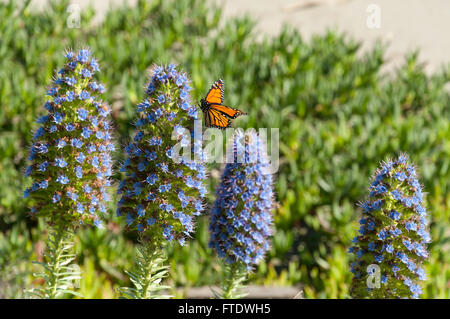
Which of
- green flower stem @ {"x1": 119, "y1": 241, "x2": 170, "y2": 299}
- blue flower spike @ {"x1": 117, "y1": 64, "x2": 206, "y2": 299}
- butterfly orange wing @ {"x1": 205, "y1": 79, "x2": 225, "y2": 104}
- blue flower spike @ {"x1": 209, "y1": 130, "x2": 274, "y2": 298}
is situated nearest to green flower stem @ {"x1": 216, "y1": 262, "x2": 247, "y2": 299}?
blue flower spike @ {"x1": 209, "y1": 130, "x2": 274, "y2": 298}

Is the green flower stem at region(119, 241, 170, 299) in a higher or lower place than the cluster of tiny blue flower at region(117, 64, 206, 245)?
lower

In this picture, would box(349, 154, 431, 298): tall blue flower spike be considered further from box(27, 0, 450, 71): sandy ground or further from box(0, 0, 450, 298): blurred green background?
box(27, 0, 450, 71): sandy ground

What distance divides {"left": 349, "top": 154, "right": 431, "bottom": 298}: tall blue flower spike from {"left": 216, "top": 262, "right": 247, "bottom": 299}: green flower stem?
30.0 inches

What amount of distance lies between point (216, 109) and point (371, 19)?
10.6 m

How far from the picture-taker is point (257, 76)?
30.6ft

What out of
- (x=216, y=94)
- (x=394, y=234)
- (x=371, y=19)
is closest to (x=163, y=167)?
(x=216, y=94)

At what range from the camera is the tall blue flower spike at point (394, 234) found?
126 inches

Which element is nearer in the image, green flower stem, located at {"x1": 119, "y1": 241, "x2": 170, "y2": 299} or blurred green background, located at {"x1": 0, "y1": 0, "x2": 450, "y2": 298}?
green flower stem, located at {"x1": 119, "y1": 241, "x2": 170, "y2": 299}

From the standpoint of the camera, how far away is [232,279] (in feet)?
12.2

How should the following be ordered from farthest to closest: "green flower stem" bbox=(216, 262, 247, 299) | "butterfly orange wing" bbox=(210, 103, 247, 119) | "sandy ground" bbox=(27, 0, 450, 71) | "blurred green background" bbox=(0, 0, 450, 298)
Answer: "sandy ground" bbox=(27, 0, 450, 71) < "blurred green background" bbox=(0, 0, 450, 298) < "butterfly orange wing" bbox=(210, 103, 247, 119) < "green flower stem" bbox=(216, 262, 247, 299)

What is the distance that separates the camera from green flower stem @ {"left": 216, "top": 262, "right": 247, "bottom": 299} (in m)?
3.62

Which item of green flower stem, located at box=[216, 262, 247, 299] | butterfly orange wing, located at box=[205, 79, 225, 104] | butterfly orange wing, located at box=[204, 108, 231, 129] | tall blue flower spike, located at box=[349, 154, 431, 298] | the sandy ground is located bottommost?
green flower stem, located at box=[216, 262, 247, 299]

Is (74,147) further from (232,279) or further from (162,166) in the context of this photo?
(232,279)

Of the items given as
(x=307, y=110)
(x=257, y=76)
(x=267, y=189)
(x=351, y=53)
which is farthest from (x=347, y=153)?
(x=267, y=189)
